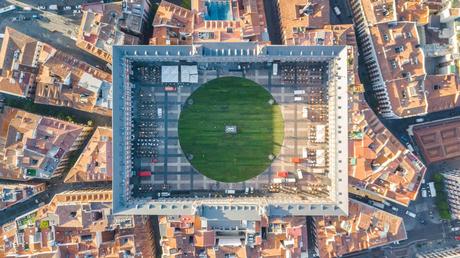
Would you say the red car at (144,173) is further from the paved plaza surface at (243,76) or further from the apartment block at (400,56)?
the apartment block at (400,56)

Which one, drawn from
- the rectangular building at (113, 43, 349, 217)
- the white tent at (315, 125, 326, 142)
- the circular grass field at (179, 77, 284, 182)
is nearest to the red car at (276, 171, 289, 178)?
the rectangular building at (113, 43, 349, 217)

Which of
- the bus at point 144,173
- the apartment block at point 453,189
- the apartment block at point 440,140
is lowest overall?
the apartment block at point 453,189

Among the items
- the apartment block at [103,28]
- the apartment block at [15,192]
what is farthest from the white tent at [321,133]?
the apartment block at [15,192]

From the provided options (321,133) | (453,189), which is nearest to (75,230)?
(321,133)

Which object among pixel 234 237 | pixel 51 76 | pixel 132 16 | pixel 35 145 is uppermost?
pixel 132 16

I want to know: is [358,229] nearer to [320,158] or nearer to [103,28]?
[320,158]

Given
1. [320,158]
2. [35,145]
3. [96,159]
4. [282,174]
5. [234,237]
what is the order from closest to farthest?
[35,145] < [96,159] < [234,237] < [320,158] < [282,174]

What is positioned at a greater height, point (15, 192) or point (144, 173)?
point (144, 173)
